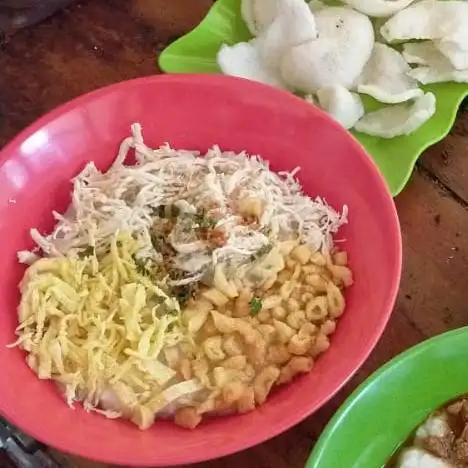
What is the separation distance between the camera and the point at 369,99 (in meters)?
1.17

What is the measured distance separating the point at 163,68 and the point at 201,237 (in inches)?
12.1

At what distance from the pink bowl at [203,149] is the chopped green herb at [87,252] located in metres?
0.07

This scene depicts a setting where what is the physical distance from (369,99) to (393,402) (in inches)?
17.0

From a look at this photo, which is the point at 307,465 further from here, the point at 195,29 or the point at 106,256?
the point at 195,29

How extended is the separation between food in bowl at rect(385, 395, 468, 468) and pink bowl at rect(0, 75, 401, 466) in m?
0.11

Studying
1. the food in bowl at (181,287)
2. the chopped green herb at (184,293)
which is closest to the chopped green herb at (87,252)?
the food in bowl at (181,287)

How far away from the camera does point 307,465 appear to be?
87 centimetres

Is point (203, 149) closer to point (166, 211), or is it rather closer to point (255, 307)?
point (166, 211)

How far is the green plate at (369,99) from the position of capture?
1109 mm

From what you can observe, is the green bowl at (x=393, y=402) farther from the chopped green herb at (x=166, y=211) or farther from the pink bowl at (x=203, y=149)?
the chopped green herb at (x=166, y=211)

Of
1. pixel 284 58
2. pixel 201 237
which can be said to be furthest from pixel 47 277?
pixel 284 58

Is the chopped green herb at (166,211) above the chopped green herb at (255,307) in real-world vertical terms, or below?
above

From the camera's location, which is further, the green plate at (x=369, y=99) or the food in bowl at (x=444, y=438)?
the green plate at (x=369, y=99)

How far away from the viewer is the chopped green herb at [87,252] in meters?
1.05
